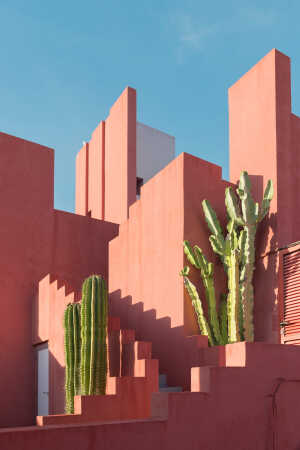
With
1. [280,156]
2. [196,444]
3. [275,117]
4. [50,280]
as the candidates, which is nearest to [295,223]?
[280,156]

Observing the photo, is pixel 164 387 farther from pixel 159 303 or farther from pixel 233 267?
pixel 233 267

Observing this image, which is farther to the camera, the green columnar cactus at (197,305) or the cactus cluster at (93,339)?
the green columnar cactus at (197,305)

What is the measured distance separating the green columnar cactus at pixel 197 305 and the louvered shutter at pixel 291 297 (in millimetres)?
1284

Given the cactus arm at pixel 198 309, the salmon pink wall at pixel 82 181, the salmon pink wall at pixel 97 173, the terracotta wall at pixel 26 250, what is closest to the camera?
the cactus arm at pixel 198 309

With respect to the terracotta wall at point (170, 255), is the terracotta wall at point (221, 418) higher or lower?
lower

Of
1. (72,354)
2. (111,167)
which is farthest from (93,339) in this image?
(111,167)

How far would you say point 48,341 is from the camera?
38.5 feet

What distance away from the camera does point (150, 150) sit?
19.6 meters

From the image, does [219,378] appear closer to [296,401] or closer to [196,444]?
[196,444]

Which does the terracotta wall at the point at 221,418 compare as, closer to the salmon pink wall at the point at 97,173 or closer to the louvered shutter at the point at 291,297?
the louvered shutter at the point at 291,297

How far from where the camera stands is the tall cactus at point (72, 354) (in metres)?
8.76

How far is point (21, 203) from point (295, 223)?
7158 mm

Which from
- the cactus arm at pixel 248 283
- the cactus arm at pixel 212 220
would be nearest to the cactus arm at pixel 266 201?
the cactus arm at pixel 248 283

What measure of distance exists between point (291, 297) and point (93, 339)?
11.1 feet
